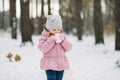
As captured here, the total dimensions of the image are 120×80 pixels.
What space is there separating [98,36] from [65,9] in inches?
1684

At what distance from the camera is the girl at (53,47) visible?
7.43 m

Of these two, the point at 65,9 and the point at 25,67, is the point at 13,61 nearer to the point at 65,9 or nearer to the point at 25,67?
the point at 25,67

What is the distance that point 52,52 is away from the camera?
7504 mm

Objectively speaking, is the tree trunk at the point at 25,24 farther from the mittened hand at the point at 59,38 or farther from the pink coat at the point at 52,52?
the mittened hand at the point at 59,38

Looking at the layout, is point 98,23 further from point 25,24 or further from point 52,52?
point 52,52

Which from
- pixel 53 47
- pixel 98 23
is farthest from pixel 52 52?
pixel 98 23

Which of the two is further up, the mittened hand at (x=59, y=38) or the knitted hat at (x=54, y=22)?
the knitted hat at (x=54, y=22)

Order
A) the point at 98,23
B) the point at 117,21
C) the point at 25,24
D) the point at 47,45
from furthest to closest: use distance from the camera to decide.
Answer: the point at 98,23, the point at 25,24, the point at 117,21, the point at 47,45

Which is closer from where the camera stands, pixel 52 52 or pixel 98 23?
pixel 52 52

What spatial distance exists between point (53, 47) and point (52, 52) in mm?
101

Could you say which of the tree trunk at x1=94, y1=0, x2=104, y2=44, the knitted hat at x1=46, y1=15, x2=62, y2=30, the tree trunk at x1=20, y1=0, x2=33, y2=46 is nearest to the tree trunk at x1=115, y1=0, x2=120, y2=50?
the tree trunk at x1=94, y1=0, x2=104, y2=44

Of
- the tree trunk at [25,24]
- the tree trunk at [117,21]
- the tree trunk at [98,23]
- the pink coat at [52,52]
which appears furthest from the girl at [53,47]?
the tree trunk at [98,23]

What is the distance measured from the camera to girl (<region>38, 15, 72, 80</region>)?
→ 743 cm

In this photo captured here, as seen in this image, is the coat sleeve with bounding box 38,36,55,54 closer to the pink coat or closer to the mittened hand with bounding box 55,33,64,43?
the pink coat
